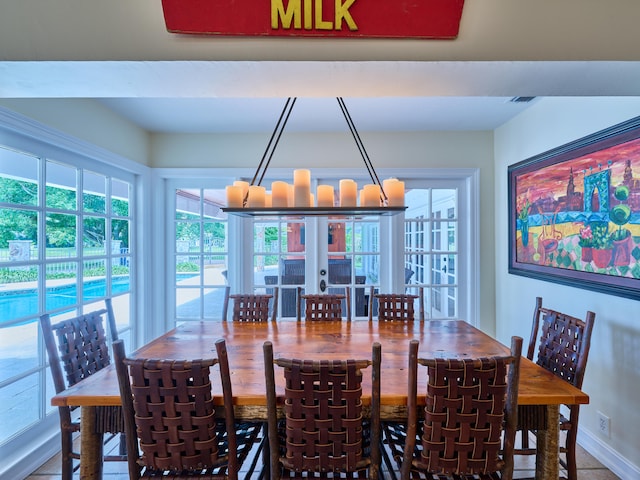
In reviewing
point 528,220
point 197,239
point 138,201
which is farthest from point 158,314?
point 528,220

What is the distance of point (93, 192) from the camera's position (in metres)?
2.85

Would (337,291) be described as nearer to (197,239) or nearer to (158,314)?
(197,239)

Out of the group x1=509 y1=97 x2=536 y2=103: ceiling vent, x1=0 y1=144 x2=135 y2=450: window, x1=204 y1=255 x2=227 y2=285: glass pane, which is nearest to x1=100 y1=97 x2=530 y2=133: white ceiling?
x1=509 y1=97 x2=536 y2=103: ceiling vent

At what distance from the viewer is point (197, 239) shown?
3.63 meters

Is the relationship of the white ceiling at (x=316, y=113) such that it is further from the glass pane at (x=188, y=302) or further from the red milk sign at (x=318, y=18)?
the glass pane at (x=188, y=302)

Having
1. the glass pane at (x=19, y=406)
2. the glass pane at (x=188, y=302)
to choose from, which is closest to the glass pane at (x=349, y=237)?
the glass pane at (x=188, y=302)

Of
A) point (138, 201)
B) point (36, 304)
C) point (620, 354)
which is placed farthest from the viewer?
point (138, 201)

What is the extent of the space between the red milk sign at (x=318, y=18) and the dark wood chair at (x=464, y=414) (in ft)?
4.00

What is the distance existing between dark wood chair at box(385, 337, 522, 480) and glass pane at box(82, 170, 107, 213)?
2792 millimetres

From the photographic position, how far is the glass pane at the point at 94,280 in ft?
8.89

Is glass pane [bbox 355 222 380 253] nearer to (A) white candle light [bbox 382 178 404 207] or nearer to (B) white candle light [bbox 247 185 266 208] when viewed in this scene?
(A) white candle light [bbox 382 178 404 207]

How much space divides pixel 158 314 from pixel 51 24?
9.24 ft

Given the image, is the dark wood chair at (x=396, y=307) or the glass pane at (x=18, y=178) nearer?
the glass pane at (x=18, y=178)

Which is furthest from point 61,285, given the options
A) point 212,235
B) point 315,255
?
point 315,255
